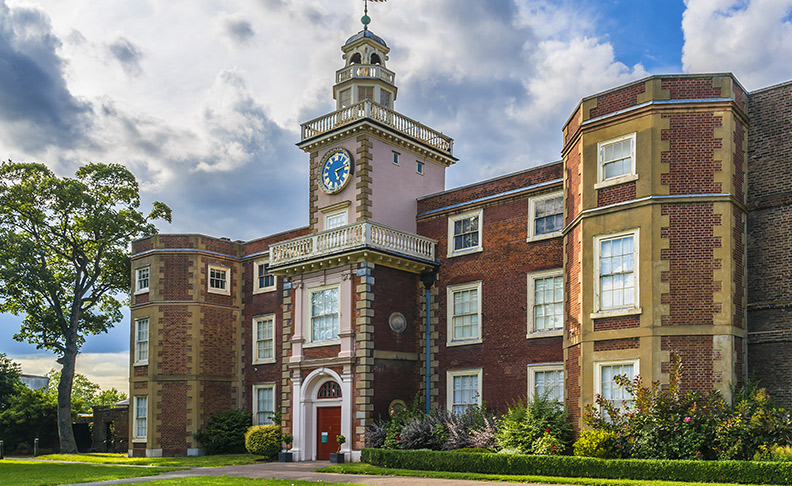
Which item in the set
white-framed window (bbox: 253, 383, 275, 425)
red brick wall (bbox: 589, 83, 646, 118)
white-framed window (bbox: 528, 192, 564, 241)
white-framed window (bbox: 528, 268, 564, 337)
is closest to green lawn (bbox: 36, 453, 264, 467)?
white-framed window (bbox: 253, 383, 275, 425)

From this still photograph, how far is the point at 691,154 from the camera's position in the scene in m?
19.8

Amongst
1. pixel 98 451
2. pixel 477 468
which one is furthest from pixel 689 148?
pixel 98 451

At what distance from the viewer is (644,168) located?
1994 centimetres

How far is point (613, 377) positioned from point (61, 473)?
1718 cm

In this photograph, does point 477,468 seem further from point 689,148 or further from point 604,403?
point 689,148

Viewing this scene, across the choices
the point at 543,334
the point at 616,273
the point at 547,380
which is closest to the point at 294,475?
the point at 547,380

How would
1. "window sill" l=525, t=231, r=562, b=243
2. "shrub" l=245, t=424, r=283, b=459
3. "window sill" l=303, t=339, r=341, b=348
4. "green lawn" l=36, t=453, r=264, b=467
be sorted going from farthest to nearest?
1. "shrub" l=245, t=424, r=283, b=459
2. "green lawn" l=36, t=453, r=264, b=467
3. "window sill" l=303, t=339, r=341, b=348
4. "window sill" l=525, t=231, r=562, b=243

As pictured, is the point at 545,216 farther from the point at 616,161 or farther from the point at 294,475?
the point at 294,475

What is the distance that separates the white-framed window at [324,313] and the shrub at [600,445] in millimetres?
11159

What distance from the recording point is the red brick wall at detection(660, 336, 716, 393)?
1856 centimetres

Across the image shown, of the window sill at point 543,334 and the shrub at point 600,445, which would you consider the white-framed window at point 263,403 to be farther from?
the shrub at point 600,445

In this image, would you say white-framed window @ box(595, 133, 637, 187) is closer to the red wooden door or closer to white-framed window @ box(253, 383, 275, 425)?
the red wooden door

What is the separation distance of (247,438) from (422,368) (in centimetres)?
796

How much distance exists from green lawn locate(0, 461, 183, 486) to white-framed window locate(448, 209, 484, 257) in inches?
507
